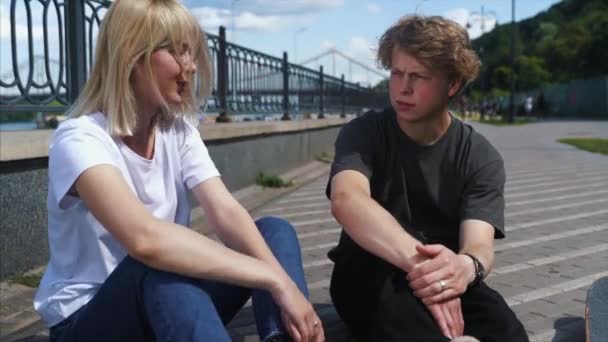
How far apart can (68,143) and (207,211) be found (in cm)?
65

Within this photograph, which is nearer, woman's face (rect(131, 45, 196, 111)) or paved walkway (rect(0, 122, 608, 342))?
woman's face (rect(131, 45, 196, 111))

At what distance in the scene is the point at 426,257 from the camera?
8.27 ft

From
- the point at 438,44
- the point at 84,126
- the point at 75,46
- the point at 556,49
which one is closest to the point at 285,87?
the point at 75,46

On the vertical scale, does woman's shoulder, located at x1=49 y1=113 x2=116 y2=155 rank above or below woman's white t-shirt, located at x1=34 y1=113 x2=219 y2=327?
above

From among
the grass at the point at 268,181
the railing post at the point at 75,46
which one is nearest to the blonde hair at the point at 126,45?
the railing post at the point at 75,46

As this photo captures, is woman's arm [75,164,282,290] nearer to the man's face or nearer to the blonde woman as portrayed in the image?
the blonde woman

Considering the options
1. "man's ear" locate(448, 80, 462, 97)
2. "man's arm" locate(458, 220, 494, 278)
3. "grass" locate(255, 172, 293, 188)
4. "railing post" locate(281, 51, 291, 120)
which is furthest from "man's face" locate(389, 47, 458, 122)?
"railing post" locate(281, 51, 291, 120)

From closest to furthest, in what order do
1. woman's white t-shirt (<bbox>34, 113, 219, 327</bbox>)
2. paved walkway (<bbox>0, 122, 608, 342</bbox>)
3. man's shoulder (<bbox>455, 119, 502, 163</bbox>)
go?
1. woman's white t-shirt (<bbox>34, 113, 219, 327</bbox>)
2. man's shoulder (<bbox>455, 119, 502, 163</bbox>)
3. paved walkway (<bbox>0, 122, 608, 342</bbox>)

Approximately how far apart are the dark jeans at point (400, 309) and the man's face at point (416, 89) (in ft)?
1.79

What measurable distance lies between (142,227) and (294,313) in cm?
Result: 52

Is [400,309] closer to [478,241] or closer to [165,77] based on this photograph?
[478,241]

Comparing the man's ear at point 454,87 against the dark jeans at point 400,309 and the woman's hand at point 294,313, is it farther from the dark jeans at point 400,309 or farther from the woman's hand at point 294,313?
the woman's hand at point 294,313

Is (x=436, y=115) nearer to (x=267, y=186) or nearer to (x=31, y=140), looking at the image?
(x=31, y=140)

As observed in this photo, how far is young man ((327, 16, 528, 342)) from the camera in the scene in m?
2.54
